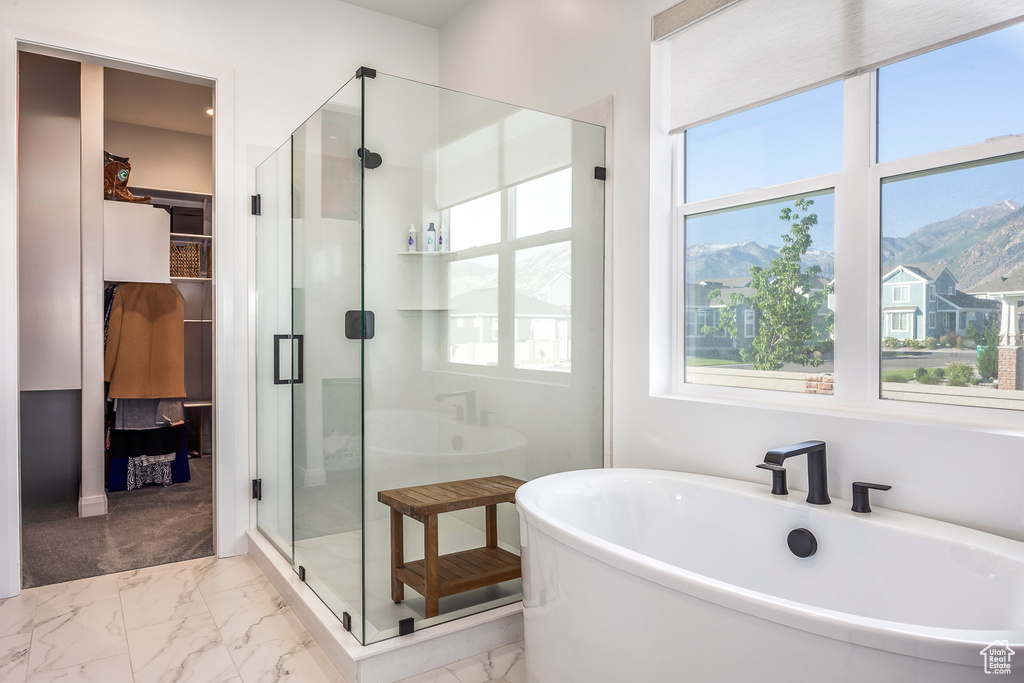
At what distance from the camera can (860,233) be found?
186 cm

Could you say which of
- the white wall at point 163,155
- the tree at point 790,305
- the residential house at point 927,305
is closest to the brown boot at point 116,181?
the white wall at point 163,155

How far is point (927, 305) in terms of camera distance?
175cm

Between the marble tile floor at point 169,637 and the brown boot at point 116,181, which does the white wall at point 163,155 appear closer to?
the brown boot at point 116,181

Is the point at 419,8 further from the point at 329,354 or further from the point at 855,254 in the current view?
the point at 855,254

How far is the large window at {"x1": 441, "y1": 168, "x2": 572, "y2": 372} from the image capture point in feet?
7.38

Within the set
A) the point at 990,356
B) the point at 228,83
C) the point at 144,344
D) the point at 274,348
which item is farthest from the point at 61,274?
the point at 990,356

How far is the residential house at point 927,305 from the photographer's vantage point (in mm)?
1660

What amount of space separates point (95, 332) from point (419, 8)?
8.90ft

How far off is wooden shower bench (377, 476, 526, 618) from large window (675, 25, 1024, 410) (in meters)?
0.88

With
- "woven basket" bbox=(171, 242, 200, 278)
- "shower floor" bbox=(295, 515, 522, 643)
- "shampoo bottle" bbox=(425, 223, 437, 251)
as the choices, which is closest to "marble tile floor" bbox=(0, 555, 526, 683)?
"shower floor" bbox=(295, 515, 522, 643)

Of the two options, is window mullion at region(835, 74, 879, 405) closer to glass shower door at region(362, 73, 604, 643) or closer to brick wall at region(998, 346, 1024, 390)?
brick wall at region(998, 346, 1024, 390)

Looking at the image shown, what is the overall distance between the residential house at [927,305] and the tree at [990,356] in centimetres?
2

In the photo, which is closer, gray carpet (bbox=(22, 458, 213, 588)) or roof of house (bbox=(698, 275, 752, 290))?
roof of house (bbox=(698, 275, 752, 290))

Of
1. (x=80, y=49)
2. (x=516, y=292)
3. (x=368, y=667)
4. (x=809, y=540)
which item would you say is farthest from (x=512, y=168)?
(x=80, y=49)
